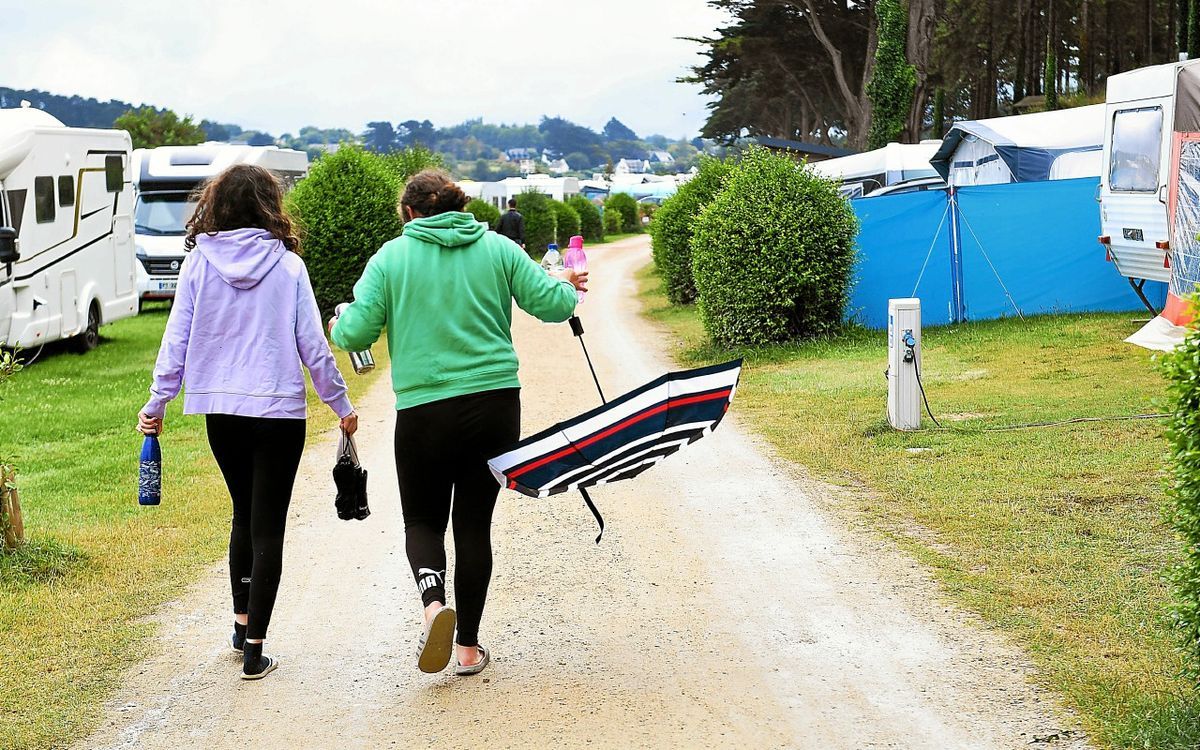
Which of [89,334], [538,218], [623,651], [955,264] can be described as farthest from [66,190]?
[538,218]

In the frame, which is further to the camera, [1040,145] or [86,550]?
[1040,145]

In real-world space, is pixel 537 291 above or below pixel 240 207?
below

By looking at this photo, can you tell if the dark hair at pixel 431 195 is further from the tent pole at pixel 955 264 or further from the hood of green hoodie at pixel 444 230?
the tent pole at pixel 955 264

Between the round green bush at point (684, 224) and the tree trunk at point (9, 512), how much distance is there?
50.3ft

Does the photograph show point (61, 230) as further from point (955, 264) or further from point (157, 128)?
point (157, 128)

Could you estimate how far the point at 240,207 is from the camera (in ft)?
14.8

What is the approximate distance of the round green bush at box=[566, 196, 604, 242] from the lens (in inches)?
2045

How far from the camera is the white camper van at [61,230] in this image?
14047 millimetres

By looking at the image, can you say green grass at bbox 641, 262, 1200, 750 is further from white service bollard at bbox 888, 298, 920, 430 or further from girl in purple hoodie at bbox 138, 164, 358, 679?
girl in purple hoodie at bbox 138, 164, 358, 679

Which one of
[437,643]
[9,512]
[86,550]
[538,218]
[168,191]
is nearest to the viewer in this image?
[437,643]

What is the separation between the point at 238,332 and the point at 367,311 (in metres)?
0.49

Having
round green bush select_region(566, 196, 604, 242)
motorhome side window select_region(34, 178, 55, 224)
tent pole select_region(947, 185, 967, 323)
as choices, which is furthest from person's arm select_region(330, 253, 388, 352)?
round green bush select_region(566, 196, 604, 242)

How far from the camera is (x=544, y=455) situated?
14.1 feet

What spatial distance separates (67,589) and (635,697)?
289 centimetres
